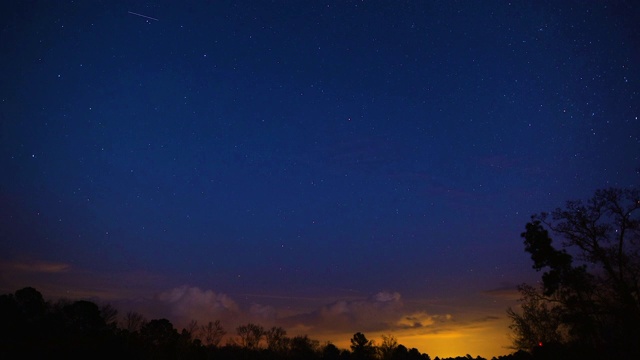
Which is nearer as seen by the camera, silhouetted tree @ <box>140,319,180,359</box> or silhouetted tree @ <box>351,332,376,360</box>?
silhouetted tree @ <box>140,319,180,359</box>

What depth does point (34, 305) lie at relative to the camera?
65.9m

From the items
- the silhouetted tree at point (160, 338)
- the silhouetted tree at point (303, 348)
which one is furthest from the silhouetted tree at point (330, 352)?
the silhouetted tree at point (160, 338)

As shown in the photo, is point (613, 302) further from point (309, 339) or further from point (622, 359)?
point (309, 339)

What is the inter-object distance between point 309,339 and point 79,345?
78.0 m

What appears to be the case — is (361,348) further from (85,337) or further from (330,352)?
(85,337)

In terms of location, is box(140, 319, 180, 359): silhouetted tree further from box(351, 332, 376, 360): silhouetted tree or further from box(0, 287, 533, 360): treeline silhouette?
box(351, 332, 376, 360): silhouetted tree

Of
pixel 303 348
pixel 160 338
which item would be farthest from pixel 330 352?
pixel 160 338

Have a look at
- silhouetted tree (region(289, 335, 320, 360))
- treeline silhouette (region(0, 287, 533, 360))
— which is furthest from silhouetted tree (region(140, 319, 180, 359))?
silhouetted tree (region(289, 335, 320, 360))

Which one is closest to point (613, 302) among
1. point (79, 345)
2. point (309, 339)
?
point (79, 345)

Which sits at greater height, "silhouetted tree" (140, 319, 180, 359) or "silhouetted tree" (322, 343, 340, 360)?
"silhouetted tree" (140, 319, 180, 359)

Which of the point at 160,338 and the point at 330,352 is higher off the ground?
the point at 160,338

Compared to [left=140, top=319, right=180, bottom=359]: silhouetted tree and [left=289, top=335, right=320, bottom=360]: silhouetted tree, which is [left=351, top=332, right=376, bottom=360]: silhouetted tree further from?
[left=140, top=319, right=180, bottom=359]: silhouetted tree

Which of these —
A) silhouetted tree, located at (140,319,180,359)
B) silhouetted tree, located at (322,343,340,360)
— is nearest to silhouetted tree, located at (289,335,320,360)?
silhouetted tree, located at (322,343,340,360)

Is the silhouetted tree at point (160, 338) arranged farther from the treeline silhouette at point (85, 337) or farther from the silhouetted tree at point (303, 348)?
the silhouetted tree at point (303, 348)
